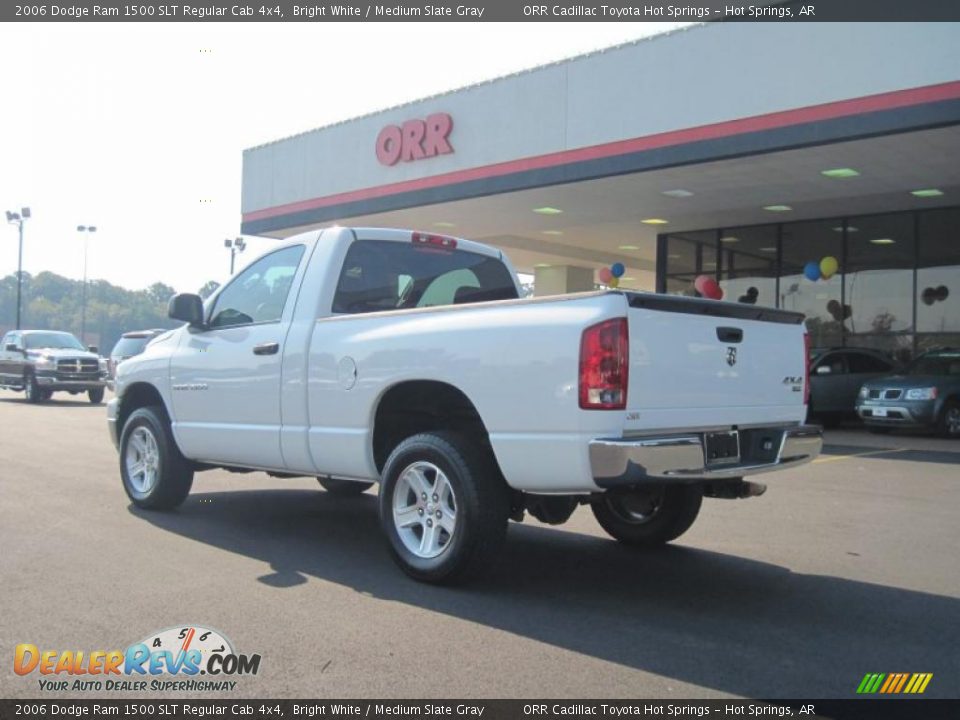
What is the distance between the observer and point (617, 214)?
21.1m

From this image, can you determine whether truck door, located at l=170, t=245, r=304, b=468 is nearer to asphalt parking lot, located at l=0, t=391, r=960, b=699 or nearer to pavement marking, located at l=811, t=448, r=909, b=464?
asphalt parking lot, located at l=0, t=391, r=960, b=699

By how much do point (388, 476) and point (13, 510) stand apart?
3.86 m

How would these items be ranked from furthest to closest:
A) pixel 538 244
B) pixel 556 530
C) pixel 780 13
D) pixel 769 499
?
pixel 538 244 → pixel 780 13 → pixel 769 499 → pixel 556 530

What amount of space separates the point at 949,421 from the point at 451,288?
488 inches

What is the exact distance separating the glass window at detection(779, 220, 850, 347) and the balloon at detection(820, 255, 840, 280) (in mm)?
338

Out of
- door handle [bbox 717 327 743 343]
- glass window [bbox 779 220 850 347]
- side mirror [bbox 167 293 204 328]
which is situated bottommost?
door handle [bbox 717 327 743 343]

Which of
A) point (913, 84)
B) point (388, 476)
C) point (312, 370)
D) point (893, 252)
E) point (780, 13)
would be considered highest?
point (780, 13)

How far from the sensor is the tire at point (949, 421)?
15.7 meters

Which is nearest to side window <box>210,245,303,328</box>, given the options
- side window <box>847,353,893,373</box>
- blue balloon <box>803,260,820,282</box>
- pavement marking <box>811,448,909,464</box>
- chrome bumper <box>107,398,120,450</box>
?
chrome bumper <box>107,398,120,450</box>

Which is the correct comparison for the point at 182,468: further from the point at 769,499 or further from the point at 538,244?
the point at 538,244

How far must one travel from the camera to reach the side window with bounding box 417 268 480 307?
660 cm

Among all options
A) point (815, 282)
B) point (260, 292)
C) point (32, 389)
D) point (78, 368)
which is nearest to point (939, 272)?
point (815, 282)

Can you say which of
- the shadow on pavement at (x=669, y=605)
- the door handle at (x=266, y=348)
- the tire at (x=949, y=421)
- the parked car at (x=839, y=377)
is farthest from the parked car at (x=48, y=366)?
the tire at (x=949, y=421)

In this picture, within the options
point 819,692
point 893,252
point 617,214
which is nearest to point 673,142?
point 617,214
